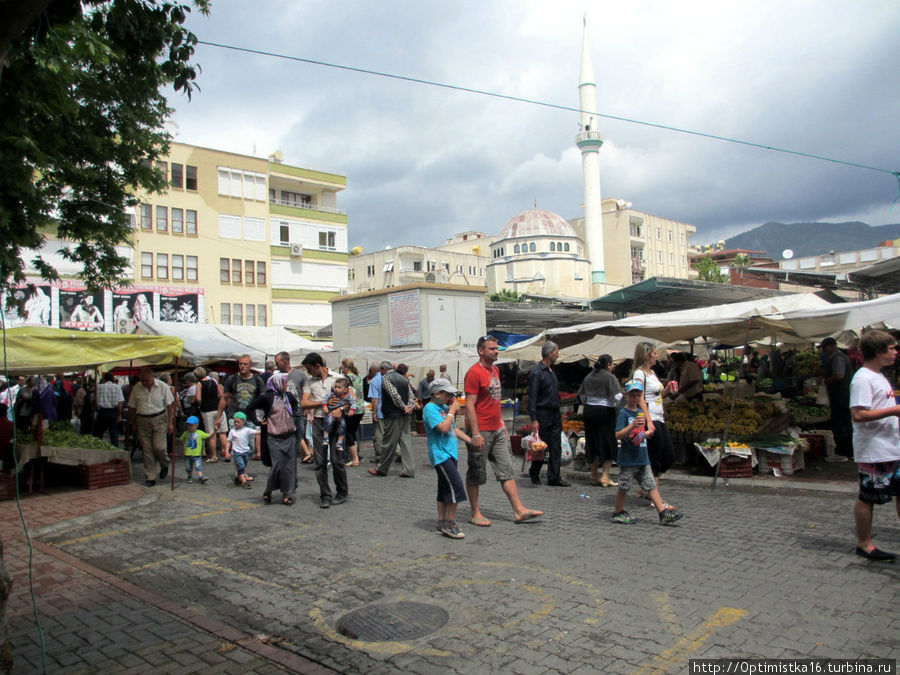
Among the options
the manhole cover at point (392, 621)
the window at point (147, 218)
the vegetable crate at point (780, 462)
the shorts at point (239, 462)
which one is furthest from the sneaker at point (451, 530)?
the window at point (147, 218)

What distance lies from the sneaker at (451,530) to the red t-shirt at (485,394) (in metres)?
1.11

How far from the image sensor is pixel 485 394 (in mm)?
7430

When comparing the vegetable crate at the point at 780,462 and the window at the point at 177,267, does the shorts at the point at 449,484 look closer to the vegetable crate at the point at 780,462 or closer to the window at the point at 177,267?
the vegetable crate at the point at 780,462

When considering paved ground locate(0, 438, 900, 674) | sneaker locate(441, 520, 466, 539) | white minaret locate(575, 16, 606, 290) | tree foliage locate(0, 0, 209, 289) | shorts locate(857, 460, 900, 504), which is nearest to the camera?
paved ground locate(0, 438, 900, 674)

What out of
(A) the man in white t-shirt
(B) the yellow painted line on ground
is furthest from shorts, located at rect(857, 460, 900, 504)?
(B) the yellow painted line on ground

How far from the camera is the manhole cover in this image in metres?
4.46

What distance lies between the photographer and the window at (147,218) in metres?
41.4

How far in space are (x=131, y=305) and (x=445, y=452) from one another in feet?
124

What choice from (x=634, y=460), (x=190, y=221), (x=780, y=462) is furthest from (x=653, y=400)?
(x=190, y=221)

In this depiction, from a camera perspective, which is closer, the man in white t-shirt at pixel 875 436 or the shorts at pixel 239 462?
the man in white t-shirt at pixel 875 436

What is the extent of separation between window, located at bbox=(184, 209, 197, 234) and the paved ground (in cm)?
3774

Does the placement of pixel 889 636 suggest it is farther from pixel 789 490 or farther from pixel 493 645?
pixel 789 490

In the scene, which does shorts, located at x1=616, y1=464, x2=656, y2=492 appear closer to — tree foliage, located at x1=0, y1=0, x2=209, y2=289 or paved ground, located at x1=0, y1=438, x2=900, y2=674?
paved ground, located at x1=0, y1=438, x2=900, y2=674

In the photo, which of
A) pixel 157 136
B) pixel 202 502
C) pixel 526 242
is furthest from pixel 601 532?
pixel 526 242
